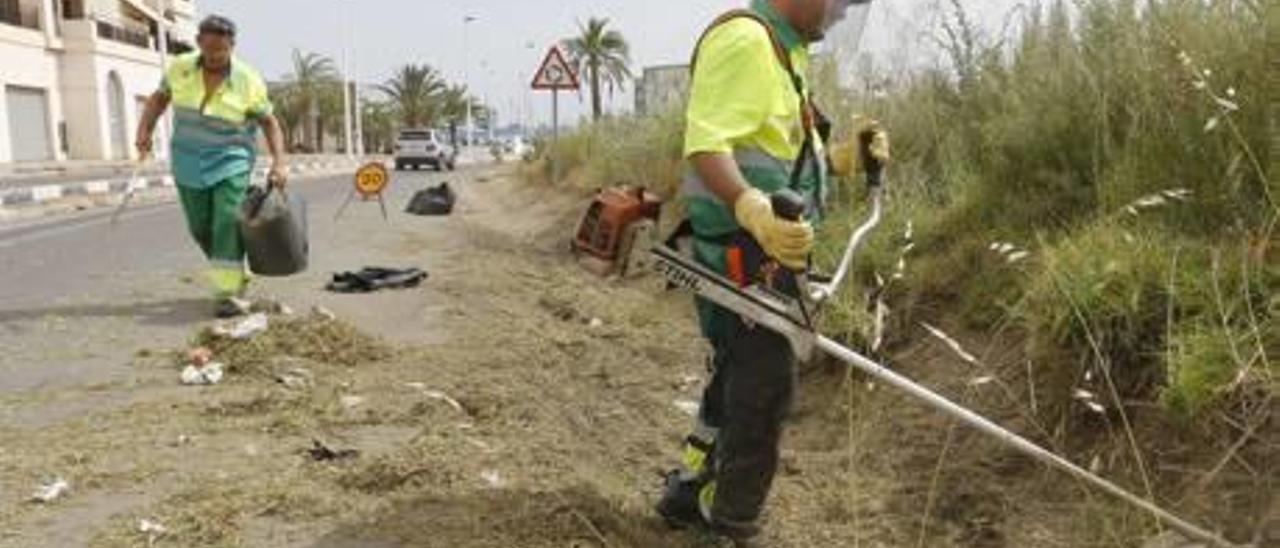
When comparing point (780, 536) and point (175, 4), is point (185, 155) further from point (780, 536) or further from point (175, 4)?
point (175, 4)

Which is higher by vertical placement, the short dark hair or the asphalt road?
the short dark hair

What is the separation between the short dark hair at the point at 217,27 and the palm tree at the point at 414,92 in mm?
68529

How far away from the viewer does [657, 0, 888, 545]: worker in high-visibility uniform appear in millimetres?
3199

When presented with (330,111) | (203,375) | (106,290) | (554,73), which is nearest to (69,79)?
(330,111)

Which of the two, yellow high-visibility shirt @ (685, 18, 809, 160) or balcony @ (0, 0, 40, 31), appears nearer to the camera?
yellow high-visibility shirt @ (685, 18, 809, 160)

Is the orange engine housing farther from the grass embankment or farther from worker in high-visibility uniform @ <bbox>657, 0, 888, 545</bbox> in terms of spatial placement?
the grass embankment

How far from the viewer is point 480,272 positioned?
9.72m

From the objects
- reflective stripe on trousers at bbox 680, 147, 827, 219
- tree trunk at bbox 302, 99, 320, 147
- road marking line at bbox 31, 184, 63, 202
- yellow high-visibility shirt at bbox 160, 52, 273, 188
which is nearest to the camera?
reflective stripe on trousers at bbox 680, 147, 827, 219

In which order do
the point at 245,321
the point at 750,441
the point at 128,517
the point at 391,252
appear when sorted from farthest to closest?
the point at 391,252 → the point at 245,321 → the point at 128,517 → the point at 750,441

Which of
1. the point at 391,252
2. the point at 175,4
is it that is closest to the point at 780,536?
the point at 391,252

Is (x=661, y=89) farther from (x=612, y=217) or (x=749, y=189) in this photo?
(x=749, y=189)

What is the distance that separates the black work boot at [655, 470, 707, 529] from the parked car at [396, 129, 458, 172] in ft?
144

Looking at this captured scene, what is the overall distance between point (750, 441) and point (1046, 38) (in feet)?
11.9

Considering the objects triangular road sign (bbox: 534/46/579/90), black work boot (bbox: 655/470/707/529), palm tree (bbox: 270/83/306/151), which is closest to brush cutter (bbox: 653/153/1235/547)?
black work boot (bbox: 655/470/707/529)
